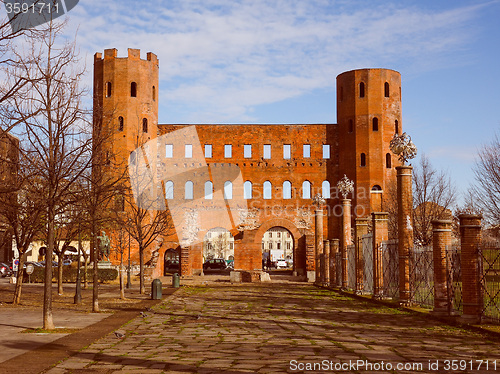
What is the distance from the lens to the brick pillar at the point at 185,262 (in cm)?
4025

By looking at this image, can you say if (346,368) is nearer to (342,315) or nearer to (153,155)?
(342,315)

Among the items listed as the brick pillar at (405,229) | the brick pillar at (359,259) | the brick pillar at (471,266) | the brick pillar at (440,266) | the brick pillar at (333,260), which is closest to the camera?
the brick pillar at (471,266)

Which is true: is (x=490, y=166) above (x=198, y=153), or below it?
below

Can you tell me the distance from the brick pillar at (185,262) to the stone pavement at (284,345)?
26.1 m

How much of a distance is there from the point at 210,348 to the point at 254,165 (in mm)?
34420

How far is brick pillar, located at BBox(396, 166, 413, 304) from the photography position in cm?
1566

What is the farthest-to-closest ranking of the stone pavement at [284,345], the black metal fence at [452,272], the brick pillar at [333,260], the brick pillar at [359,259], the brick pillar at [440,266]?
1. the brick pillar at [333,260]
2. the brick pillar at [359,259]
3. the brick pillar at [440,266]
4. the black metal fence at [452,272]
5. the stone pavement at [284,345]

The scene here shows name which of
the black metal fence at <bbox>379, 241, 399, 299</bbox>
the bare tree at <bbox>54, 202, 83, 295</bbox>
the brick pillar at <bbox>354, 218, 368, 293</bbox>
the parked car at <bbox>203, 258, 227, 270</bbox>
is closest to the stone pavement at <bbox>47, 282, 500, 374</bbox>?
the black metal fence at <bbox>379, 241, 399, 299</bbox>

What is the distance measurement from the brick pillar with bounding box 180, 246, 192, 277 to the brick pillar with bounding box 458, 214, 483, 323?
3026 centimetres

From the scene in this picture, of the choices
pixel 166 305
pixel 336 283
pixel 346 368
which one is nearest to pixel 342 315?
pixel 166 305

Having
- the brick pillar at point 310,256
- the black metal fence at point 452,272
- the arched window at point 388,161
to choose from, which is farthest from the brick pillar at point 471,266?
the arched window at point 388,161

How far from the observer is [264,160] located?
1695 inches

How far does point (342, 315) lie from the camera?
14.1 meters

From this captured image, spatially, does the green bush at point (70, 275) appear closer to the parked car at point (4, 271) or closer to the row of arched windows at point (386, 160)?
the parked car at point (4, 271)
